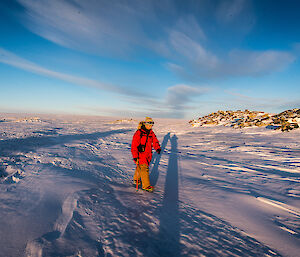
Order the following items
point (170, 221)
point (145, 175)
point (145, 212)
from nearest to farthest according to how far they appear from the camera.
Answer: point (170, 221) → point (145, 212) → point (145, 175)

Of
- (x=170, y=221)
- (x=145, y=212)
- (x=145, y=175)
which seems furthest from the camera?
(x=145, y=175)

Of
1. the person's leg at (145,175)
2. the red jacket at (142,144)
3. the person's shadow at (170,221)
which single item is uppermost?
the red jacket at (142,144)

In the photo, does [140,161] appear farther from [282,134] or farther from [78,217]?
[282,134]

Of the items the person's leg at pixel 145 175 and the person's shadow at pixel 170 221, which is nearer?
the person's shadow at pixel 170 221

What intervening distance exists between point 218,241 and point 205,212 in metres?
0.73

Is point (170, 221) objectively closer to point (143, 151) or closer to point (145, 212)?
point (145, 212)

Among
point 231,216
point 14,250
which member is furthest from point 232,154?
point 14,250

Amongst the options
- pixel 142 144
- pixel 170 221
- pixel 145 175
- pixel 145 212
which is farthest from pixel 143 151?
pixel 170 221

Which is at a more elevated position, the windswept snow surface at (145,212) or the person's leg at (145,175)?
the person's leg at (145,175)

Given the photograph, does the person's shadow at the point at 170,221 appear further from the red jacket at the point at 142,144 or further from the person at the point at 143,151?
the red jacket at the point at 142,144

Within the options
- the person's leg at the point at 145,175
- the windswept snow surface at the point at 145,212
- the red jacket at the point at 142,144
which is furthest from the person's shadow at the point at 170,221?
the red jacket at the point at 142,144

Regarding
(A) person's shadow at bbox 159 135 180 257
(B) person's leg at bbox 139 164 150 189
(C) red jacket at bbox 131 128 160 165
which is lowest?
(A) person's shadow at bbox 159 135 180 257

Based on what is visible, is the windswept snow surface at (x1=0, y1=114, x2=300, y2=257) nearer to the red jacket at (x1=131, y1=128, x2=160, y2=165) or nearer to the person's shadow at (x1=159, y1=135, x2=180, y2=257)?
the person's shadow at (x1=159, y1=135, x2=180, y2=257)

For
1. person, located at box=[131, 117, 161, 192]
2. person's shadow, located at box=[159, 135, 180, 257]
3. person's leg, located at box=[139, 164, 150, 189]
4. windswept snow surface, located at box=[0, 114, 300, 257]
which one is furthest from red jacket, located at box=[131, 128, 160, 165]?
person's shadow, located at box=[159, 135, 180, 257]
